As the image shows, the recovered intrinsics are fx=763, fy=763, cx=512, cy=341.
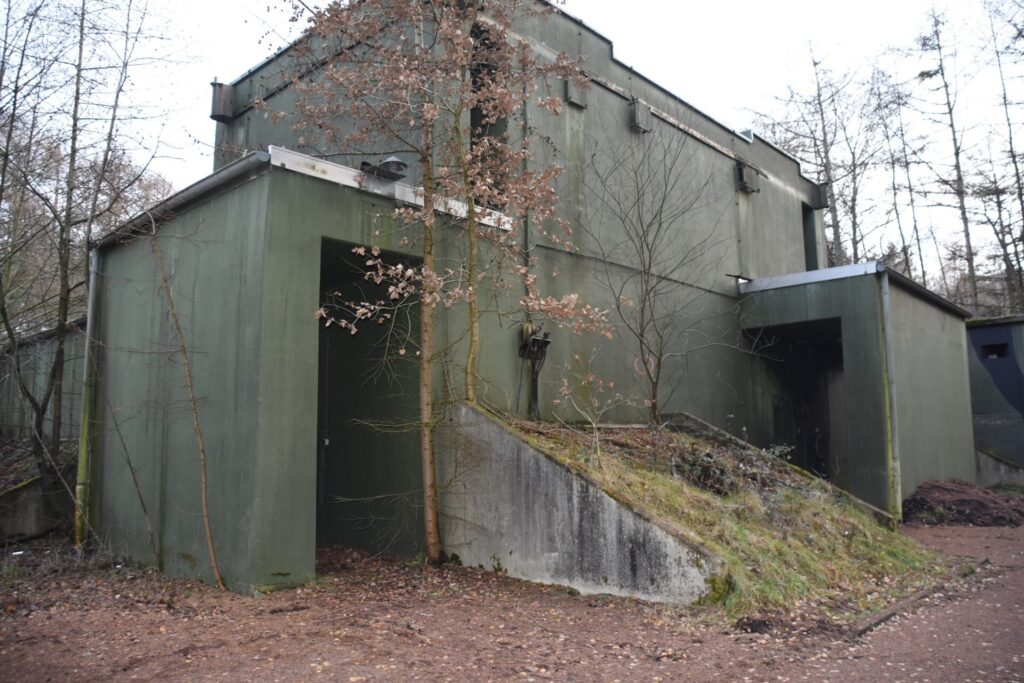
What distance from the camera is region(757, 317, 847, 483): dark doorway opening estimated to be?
1390cm

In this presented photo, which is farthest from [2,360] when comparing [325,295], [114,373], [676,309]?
[676,309]

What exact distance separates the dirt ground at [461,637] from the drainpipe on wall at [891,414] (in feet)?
9.54

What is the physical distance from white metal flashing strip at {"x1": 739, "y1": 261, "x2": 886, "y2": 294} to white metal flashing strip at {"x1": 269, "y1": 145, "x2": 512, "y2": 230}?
5.86 meters

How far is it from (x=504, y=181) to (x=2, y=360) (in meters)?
10.6

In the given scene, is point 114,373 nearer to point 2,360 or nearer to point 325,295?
point 325,295

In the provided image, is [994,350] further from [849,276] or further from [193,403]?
[193,403]

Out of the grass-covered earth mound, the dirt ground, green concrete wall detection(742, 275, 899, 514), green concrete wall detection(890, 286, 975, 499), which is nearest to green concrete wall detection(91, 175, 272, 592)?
the dirt ground

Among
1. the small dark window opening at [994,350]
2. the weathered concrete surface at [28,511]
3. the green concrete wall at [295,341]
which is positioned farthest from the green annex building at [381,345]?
the small dark window opening at [994,350]

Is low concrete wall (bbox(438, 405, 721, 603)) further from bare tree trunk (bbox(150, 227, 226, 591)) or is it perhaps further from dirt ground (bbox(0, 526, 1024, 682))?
bare tree trunk (bbox(150, 227, 226, 591))

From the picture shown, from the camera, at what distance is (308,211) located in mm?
7398

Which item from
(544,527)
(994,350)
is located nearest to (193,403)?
(544,527)

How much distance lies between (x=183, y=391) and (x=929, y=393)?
1112 centimetres

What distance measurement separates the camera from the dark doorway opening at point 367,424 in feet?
28.2

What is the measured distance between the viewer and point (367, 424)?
28.8 feet
